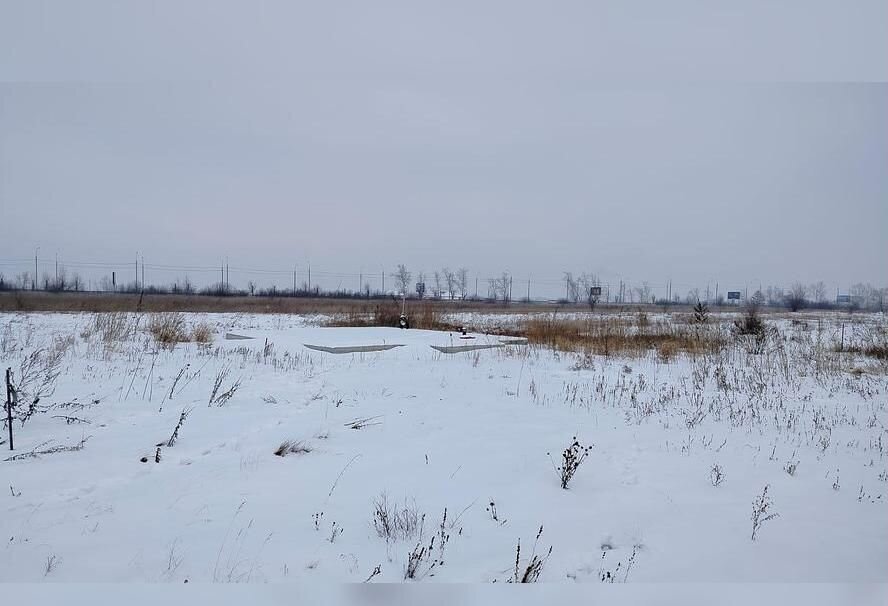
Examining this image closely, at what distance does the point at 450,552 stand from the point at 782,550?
205 cm

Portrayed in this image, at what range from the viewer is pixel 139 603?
1818mm

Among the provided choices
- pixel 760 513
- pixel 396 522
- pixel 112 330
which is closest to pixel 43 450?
pixel 396 522

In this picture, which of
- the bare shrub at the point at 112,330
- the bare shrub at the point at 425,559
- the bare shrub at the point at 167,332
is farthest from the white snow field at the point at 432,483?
the bare shrub at the point at 112,330

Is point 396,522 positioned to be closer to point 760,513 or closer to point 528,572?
point 528,572

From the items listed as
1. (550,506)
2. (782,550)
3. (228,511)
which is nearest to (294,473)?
(228,511)

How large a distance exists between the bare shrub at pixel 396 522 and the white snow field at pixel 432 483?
18mm

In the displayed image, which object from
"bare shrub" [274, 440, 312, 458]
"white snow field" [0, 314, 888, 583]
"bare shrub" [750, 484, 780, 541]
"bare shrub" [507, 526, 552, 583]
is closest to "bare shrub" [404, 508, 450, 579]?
"white snow field" [0, 314, 888, 583]

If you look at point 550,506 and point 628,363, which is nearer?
point 550,506

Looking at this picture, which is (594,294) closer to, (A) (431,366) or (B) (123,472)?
(A) (431,366)

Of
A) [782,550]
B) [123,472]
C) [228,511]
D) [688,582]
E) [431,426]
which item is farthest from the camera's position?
[431,426]

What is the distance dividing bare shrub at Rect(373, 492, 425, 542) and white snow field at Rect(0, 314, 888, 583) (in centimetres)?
2

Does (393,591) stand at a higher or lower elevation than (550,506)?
higher

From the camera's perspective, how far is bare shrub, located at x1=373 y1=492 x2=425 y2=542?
2528 millimetres

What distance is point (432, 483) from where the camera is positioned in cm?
336
